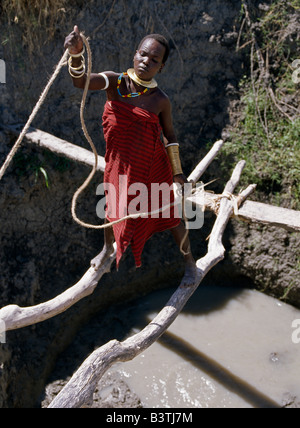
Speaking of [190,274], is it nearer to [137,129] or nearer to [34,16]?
[137,129]

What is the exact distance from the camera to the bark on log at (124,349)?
1.93 m

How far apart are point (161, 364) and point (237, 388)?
0.54m

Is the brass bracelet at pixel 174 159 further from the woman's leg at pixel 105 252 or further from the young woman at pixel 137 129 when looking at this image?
the woman's leg at pixel 105 252

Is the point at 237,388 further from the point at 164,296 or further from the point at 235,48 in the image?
the point at 235,48

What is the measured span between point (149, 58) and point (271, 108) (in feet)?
7.22

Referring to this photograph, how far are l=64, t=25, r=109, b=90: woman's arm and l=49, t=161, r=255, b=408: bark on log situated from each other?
3.60 ft

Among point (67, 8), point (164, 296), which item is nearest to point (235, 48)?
point (67, 8)

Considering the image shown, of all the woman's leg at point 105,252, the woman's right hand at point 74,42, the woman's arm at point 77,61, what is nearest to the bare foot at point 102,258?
the woman's leg at point 105,252

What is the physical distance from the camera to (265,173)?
3.86 m

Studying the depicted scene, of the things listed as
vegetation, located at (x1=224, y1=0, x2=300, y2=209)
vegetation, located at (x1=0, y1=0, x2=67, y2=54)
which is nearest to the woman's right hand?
vegetation, located at (x1=0, y1=0, x2=67, y2=54)

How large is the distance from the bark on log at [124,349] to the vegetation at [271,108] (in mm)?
967

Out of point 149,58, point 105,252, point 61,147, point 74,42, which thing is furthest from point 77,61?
point 61,147
